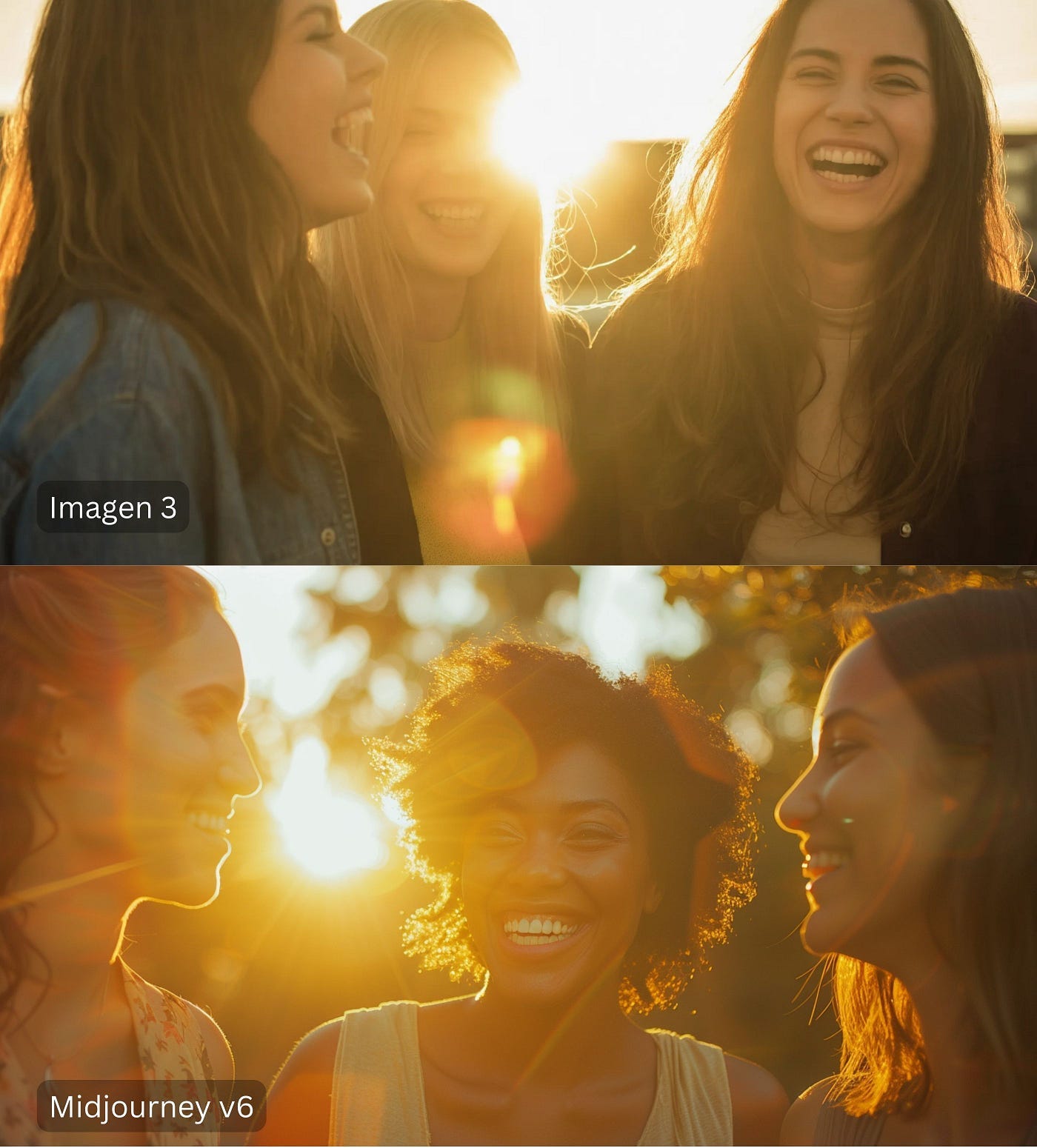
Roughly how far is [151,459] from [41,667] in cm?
32

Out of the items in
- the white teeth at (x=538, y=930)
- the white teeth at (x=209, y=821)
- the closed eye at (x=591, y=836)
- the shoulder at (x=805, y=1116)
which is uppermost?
the white teeth at (x=209, y=821)

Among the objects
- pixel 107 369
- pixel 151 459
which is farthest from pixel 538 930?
pixel 107 369

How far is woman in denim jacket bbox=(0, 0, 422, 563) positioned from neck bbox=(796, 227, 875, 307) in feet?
2.09

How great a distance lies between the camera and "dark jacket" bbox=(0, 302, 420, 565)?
1374mm

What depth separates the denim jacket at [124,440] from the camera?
1.37 metres

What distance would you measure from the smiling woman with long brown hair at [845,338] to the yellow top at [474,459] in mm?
98

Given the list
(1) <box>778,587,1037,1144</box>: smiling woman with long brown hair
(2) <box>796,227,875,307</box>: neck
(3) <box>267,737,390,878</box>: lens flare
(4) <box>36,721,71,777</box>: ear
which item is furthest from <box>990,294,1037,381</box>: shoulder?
(4) <box>36,721,71,777</box>: ear

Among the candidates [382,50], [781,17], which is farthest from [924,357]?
[382,50]

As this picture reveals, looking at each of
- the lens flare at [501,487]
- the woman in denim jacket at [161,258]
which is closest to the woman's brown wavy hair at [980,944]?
the lens flare at [501,487]

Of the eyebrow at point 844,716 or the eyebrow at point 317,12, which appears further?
the eyebrow at point 844,716

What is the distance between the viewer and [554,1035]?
1.54 meters

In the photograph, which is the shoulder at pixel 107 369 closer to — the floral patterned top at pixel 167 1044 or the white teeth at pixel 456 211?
the white teeth at pixel 456 211

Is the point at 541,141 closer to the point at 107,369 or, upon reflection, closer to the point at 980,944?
A: the point at 107,369

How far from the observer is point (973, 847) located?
1.57m
